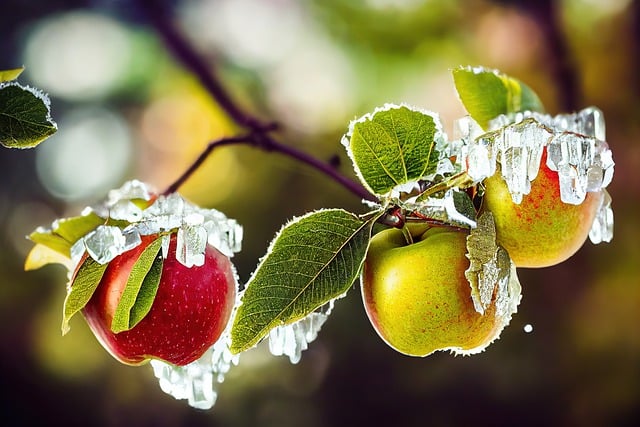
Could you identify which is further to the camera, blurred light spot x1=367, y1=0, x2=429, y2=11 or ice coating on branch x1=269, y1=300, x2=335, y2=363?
blurred light spot x1=367, y1=0, x2=429, y2=11

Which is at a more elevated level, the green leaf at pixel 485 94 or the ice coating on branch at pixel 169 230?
the green leaf at pixel 485 94

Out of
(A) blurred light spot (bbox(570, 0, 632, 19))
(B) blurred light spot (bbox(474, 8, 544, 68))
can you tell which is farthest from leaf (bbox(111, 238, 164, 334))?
(A) blurred light spot (bbox(570, 0, 632, 19))

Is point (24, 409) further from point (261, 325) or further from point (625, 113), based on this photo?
point (261, 325)

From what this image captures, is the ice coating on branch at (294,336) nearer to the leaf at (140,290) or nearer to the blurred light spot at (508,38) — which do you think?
the leaf at (140,290)

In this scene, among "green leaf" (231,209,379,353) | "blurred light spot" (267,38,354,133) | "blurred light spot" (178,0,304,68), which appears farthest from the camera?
"blurred light spot" (178,0,304,68)

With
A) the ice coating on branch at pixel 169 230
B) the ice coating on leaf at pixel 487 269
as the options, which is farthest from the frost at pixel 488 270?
the ice coating on branch at pixel 169 230

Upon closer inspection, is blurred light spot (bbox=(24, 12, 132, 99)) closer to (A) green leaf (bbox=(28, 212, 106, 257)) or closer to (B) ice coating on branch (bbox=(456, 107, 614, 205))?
(A) green leaf (bbox=(28, 212, 106, 257))

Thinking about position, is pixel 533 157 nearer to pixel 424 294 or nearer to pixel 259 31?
pixel 424 294
